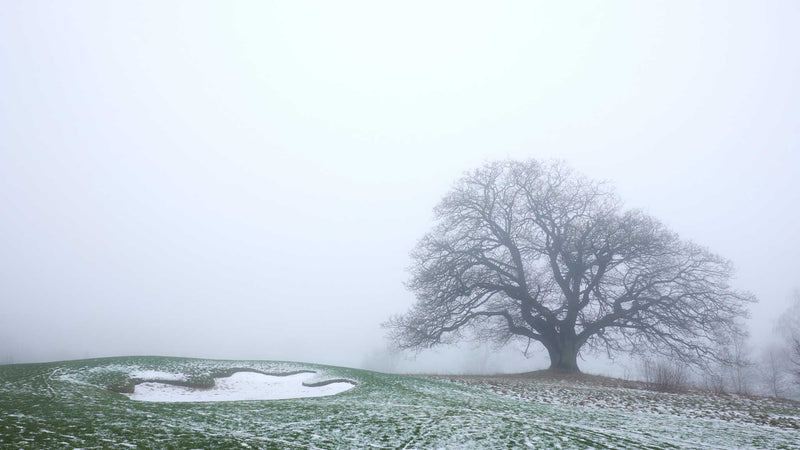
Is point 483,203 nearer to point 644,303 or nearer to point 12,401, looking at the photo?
point 644,303

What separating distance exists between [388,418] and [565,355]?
16761 mm

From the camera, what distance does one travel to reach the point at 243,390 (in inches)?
606

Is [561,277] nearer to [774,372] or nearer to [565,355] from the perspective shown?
[565,355]

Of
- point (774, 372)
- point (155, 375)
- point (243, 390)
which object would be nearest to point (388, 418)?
point (243, 390)

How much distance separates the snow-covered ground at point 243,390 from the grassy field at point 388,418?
31.0 inches

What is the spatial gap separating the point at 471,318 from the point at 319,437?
16.6 metres

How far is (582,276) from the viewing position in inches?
903

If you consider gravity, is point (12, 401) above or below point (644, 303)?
below

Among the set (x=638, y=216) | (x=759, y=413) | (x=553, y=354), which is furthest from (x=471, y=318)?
(x=759, y=413)

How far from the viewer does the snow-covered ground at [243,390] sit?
44.9 ft

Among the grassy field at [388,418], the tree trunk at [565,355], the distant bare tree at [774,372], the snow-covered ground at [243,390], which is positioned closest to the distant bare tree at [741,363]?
the distant bare tree at [774,372]

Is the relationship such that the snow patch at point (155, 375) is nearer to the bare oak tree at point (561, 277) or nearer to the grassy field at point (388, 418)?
the grassy field at point (388, 418)

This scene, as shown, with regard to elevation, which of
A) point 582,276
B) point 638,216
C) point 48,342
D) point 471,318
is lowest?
point 48,342

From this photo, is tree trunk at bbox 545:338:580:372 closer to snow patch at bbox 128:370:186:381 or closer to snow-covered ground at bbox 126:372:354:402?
snow-covered ground at bbox 126:372:354:402
